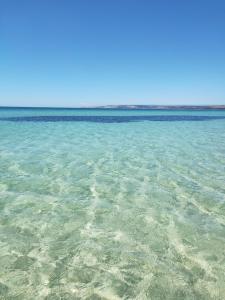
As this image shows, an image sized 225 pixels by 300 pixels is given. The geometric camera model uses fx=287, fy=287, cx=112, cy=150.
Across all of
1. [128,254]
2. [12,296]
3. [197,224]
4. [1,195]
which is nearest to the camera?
[12,296]

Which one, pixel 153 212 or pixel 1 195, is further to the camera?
pixel 1 195

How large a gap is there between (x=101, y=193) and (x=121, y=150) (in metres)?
8.16

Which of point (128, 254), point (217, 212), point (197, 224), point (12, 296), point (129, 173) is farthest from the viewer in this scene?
point (129, 173)

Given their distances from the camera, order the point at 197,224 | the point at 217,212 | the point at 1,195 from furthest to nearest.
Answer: the point at 1,195 → the point at 217,212 → the point at 197,224

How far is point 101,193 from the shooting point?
27.3 feet

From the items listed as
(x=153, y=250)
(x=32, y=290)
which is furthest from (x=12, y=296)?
(x=153, y=250)

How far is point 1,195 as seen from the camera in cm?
785

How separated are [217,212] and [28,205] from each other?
183 inches

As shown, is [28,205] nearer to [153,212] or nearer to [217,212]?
[153,212]

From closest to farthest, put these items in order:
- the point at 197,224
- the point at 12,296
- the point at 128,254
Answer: the point at 12,296, the point at 128,254, the point at 197,224

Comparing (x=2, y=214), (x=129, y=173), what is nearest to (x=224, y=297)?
(x=2, y=214)

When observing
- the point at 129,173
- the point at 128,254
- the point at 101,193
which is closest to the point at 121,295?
the point at 128,254

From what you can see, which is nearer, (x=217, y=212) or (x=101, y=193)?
(x=217, y=212)

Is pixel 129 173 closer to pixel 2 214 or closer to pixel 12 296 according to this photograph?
pixel 2 214
